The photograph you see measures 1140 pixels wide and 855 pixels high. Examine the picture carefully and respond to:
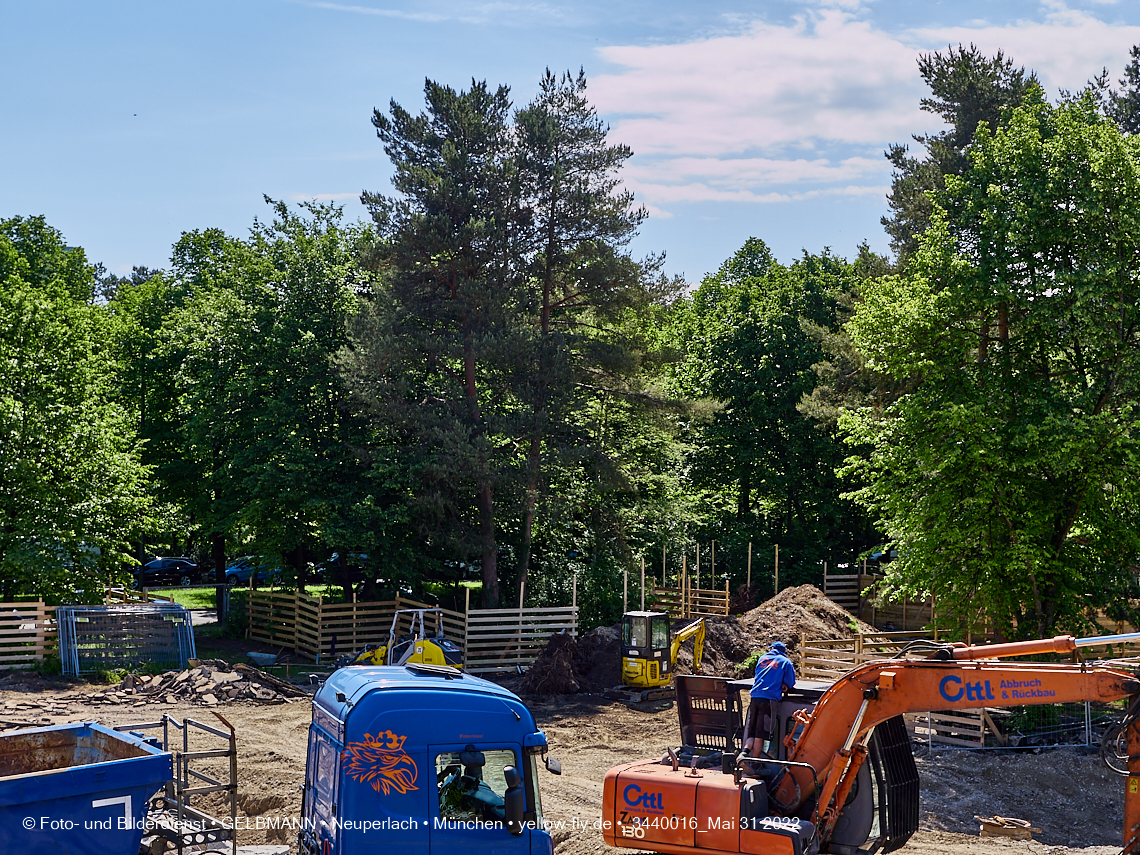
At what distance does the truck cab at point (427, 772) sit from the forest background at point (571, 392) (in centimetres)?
1496

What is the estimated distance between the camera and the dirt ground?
13391 millimetres

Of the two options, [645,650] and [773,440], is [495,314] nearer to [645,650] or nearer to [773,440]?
[645,650]

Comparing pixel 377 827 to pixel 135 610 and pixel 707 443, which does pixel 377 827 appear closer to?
pixel 135 610

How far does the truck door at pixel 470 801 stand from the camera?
7779 millimetres

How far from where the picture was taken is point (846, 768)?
31.4ft

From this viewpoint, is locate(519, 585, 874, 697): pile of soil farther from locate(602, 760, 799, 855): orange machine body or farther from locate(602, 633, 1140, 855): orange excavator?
locate(602, 760, 799, 855): orange machine body

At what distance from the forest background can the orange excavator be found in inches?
460

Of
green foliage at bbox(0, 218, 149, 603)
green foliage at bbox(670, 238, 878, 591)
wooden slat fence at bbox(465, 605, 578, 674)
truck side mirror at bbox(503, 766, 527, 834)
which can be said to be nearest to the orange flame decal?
truck side mirror at bbox(503, 766, 527, 834)

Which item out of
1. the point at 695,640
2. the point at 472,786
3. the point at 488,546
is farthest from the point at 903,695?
the point at 488,546

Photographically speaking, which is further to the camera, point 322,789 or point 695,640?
point 695,640

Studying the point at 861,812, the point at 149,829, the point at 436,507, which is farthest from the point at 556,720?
the point at 149,829

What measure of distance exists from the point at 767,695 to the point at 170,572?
44677 mm

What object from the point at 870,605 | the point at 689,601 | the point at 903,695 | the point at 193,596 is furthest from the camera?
the point at 193,596

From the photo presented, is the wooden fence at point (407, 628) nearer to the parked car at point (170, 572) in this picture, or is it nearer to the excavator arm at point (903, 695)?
the excavator arm at point (903, 695)
